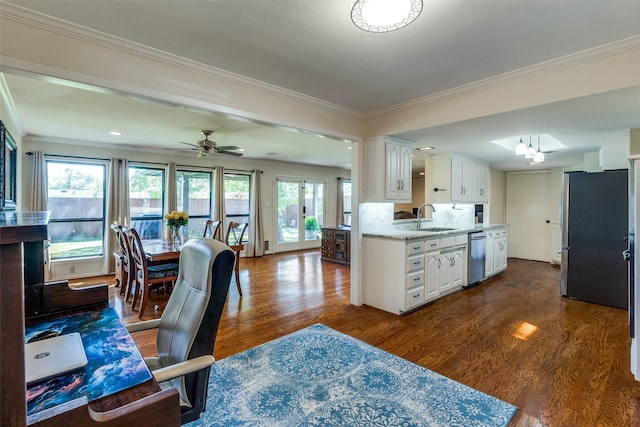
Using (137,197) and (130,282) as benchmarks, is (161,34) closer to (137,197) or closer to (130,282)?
(130,282)

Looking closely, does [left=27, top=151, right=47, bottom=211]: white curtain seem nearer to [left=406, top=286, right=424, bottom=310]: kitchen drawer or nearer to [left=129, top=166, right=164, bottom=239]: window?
[left=129, top=166, right=164, bottom=239]: window

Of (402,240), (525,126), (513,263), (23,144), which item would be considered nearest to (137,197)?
(23,144)

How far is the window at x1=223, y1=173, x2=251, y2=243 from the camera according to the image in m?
7.16

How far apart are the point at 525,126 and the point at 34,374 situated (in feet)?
13.4

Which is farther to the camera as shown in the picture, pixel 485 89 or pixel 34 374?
pixel 485 89

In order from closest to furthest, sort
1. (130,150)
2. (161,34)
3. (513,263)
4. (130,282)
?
1. (161,34)
2. (130,282)
3. (130,150)
4. (513,263)

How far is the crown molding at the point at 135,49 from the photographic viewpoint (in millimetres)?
1758

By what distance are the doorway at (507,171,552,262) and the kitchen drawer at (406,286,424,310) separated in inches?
187

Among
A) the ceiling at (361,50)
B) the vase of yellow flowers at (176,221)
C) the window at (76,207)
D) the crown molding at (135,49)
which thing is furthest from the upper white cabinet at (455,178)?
the window at (76,207)

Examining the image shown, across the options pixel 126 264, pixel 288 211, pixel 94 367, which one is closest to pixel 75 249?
pixel 126 264

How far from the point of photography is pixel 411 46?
7.07ft

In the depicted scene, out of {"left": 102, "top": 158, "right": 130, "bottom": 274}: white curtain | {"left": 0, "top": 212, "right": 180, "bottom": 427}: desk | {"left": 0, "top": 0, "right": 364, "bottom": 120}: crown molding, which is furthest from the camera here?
{"left": 102, "top": 158, "right": 130, "bottom": 274}: white curtain

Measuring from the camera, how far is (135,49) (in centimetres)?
212

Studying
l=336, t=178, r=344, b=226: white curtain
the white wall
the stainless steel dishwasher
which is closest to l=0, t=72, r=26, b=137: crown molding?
A: the white wall
